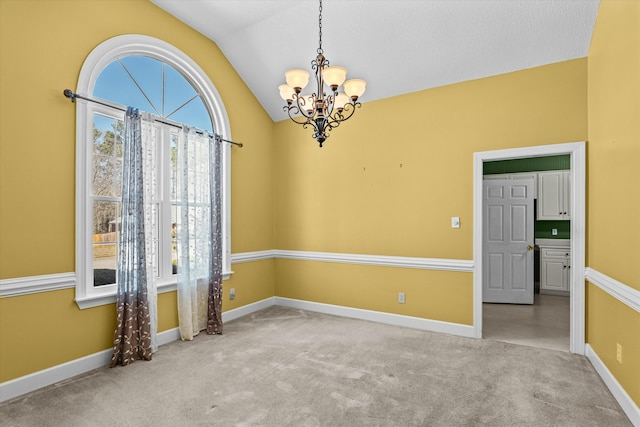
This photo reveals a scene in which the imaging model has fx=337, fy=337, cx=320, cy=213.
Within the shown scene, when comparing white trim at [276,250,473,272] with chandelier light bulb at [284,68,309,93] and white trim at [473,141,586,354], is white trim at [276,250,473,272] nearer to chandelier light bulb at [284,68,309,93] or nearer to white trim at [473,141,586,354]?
white trim at [473,141,586,354]

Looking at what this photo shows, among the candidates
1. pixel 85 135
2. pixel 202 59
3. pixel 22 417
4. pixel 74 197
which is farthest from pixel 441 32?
pixel 22 417

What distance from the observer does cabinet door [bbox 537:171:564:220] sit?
586 centimetres

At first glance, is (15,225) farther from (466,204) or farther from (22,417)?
(466,204)

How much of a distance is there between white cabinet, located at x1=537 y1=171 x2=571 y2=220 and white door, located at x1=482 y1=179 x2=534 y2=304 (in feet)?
2.83

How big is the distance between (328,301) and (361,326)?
734 mm

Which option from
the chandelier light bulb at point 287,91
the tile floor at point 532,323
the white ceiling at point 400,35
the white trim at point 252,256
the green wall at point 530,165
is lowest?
the tile floor at point 532,323

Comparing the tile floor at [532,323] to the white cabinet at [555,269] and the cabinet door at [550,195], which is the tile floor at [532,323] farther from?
the cabinet door at [550,195]

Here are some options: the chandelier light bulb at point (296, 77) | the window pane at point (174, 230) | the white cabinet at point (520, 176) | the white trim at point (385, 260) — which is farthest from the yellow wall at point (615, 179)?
the window pane at point (174, 230)

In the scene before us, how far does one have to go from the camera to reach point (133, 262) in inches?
123

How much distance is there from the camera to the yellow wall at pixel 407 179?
3479 mm

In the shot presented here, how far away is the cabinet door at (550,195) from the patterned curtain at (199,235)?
5495mm

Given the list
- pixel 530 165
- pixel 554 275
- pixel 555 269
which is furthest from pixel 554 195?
pixel 554 275

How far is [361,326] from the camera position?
4125 millimetres

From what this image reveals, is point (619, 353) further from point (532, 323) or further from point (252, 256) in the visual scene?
point (252, 256)
